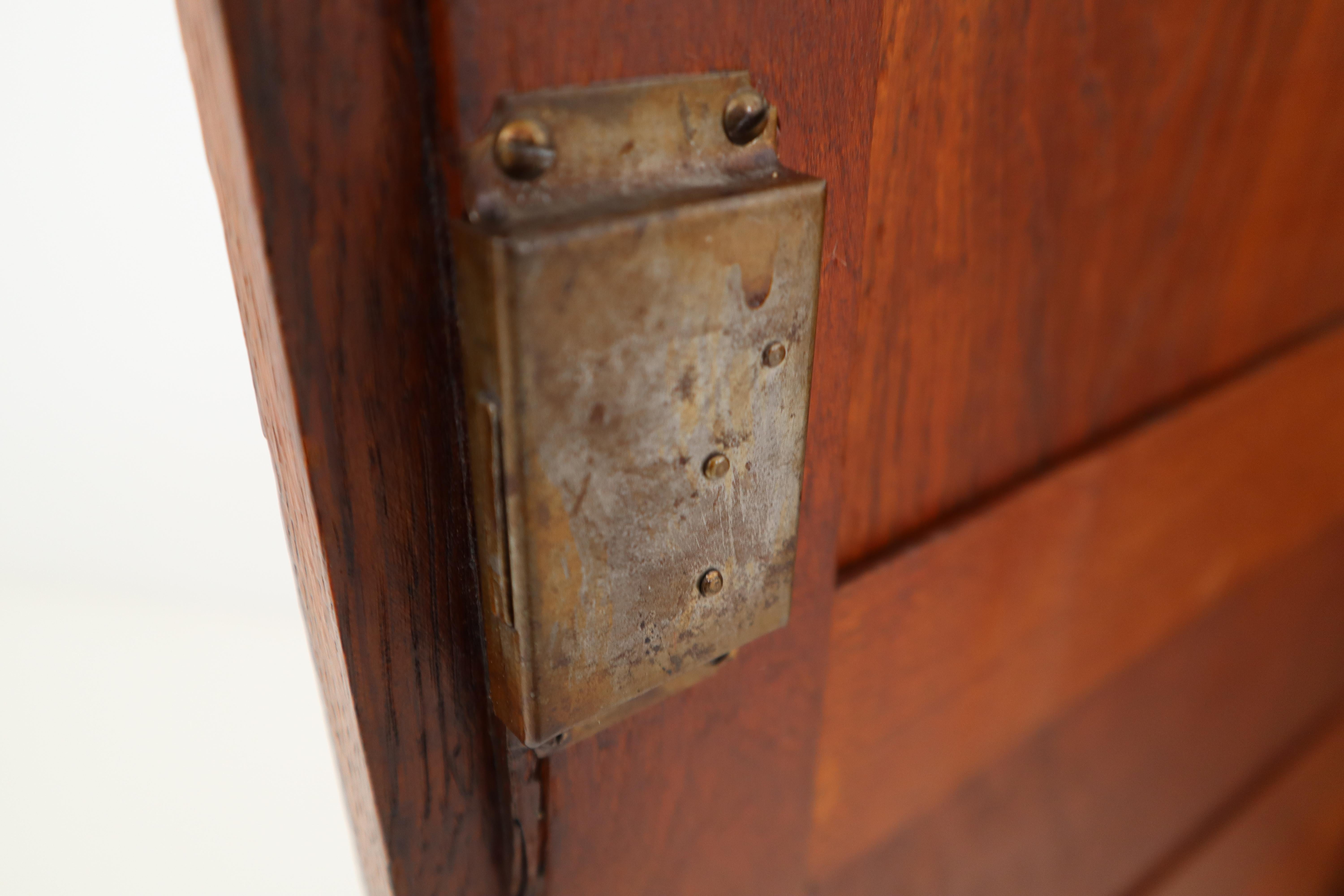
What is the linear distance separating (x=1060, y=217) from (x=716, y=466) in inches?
8.3

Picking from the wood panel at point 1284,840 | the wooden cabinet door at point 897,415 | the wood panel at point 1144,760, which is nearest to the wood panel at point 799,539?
the wooden cabinet door at point 897,415

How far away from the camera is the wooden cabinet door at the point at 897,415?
0.17 m

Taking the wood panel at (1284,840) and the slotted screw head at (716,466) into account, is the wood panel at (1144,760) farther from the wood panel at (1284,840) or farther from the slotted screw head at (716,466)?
the slotted screw head at (716,466)

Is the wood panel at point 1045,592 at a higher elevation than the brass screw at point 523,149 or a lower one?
lower

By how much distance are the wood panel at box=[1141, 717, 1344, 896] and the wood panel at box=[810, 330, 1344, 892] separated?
0.29 m

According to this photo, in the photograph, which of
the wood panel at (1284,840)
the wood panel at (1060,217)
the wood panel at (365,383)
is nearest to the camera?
the wood panel at (365,383)

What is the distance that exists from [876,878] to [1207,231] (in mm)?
349

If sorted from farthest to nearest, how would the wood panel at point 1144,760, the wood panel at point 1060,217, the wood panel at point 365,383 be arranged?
1. the wood panel at point 1144,760
2. the wood panel at point 1060,217
3. the wood panel at point 365,383

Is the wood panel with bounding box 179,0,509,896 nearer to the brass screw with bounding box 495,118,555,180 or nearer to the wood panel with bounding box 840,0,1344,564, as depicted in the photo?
the brass screw with bounding box 495,118,555,180

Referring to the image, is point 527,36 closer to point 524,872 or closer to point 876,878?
point 524,872

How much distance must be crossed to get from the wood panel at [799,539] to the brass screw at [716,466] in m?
0.06

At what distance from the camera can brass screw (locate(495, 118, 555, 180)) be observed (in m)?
0.17

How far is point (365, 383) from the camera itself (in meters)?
0.18

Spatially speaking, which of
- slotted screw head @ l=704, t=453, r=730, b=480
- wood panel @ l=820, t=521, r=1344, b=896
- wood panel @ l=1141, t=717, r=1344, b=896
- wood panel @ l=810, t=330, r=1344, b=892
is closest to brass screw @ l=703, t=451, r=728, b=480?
slotted screw head @ l=704, t=453, r=730, b=480
